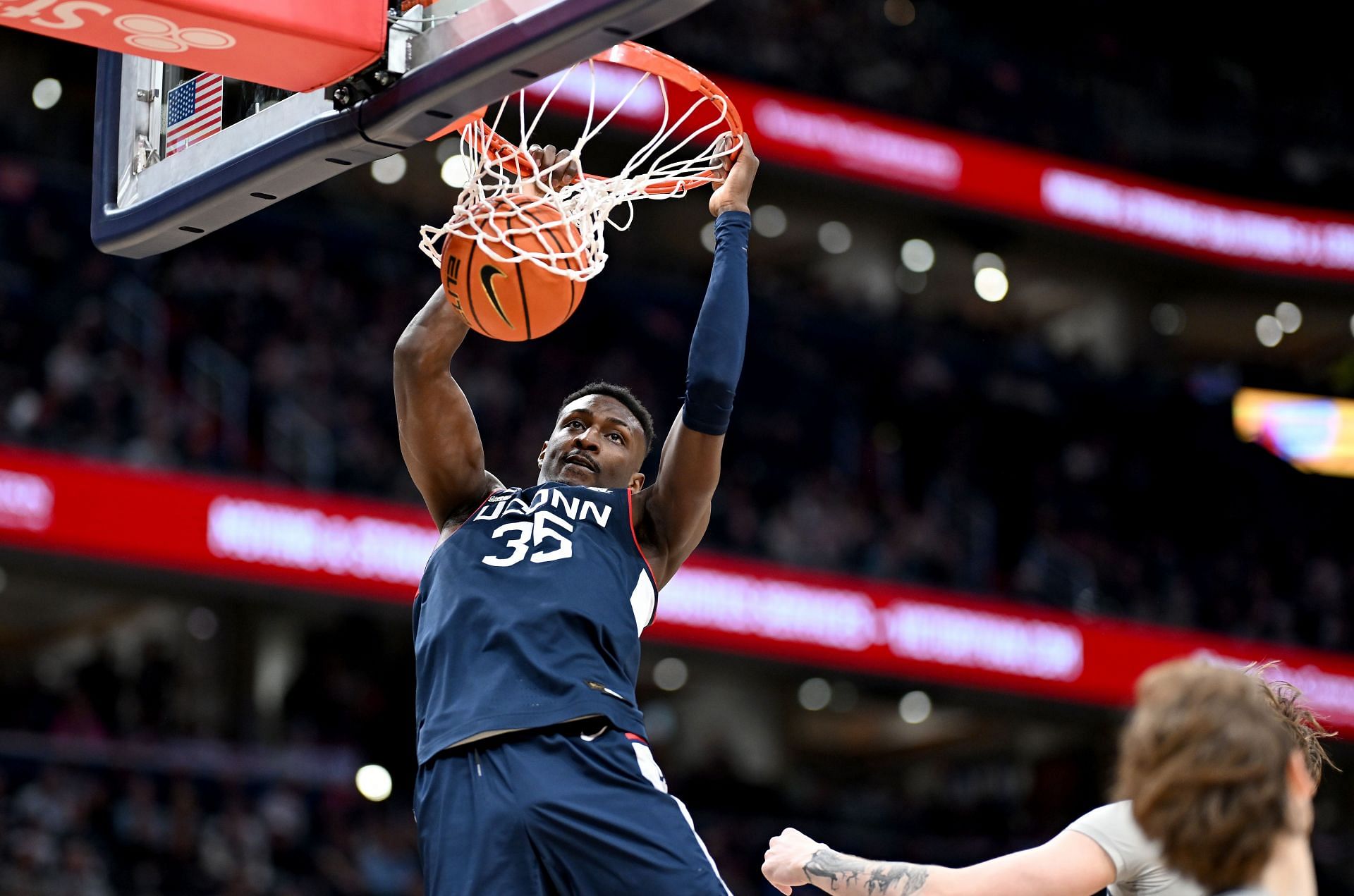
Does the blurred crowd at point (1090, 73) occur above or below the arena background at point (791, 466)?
above

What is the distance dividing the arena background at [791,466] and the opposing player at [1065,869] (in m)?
8.49

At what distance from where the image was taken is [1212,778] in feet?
7.78

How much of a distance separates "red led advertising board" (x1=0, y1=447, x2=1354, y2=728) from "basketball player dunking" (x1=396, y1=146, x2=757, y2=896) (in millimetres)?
8693

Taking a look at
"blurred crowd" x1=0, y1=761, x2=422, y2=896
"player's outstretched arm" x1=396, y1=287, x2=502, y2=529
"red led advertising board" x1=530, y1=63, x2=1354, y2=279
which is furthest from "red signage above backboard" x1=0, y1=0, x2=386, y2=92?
"red led advertising board" x1=530, y1=63, x2=1354, y2=279

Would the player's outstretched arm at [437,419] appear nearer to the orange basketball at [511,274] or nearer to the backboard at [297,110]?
the orange basketball at [511,274]

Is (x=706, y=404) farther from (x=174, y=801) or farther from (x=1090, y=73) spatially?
(x=1090, y=73)

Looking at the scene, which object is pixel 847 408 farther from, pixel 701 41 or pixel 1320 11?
pixel 1320 11

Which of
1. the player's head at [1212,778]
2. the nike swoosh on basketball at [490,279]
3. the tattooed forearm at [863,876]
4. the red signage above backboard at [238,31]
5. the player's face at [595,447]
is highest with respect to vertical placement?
the red signage above backboard at [238,31]

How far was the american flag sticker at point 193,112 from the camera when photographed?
13.8 ft

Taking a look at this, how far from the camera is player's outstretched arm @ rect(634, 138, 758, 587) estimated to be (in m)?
4.04

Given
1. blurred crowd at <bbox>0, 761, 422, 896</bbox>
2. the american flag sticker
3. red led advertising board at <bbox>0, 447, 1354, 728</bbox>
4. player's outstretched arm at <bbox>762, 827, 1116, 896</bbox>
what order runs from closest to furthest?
player's outstretched arm at <bbox>762, 827, 1116, 896</bbox> → the american flag sticker → blurred crowd at <bbox>0, 761, 422, 896</bbox> → red led advertising board at <bbox>0, 447, 1354, 728</bbox>

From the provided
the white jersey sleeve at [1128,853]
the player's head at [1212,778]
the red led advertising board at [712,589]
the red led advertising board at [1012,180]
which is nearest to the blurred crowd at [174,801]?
the red led advertising board at [712,589]

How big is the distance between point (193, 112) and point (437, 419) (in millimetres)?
957

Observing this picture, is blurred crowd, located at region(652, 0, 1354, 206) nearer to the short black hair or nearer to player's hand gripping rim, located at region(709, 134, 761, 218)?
the short black hair
